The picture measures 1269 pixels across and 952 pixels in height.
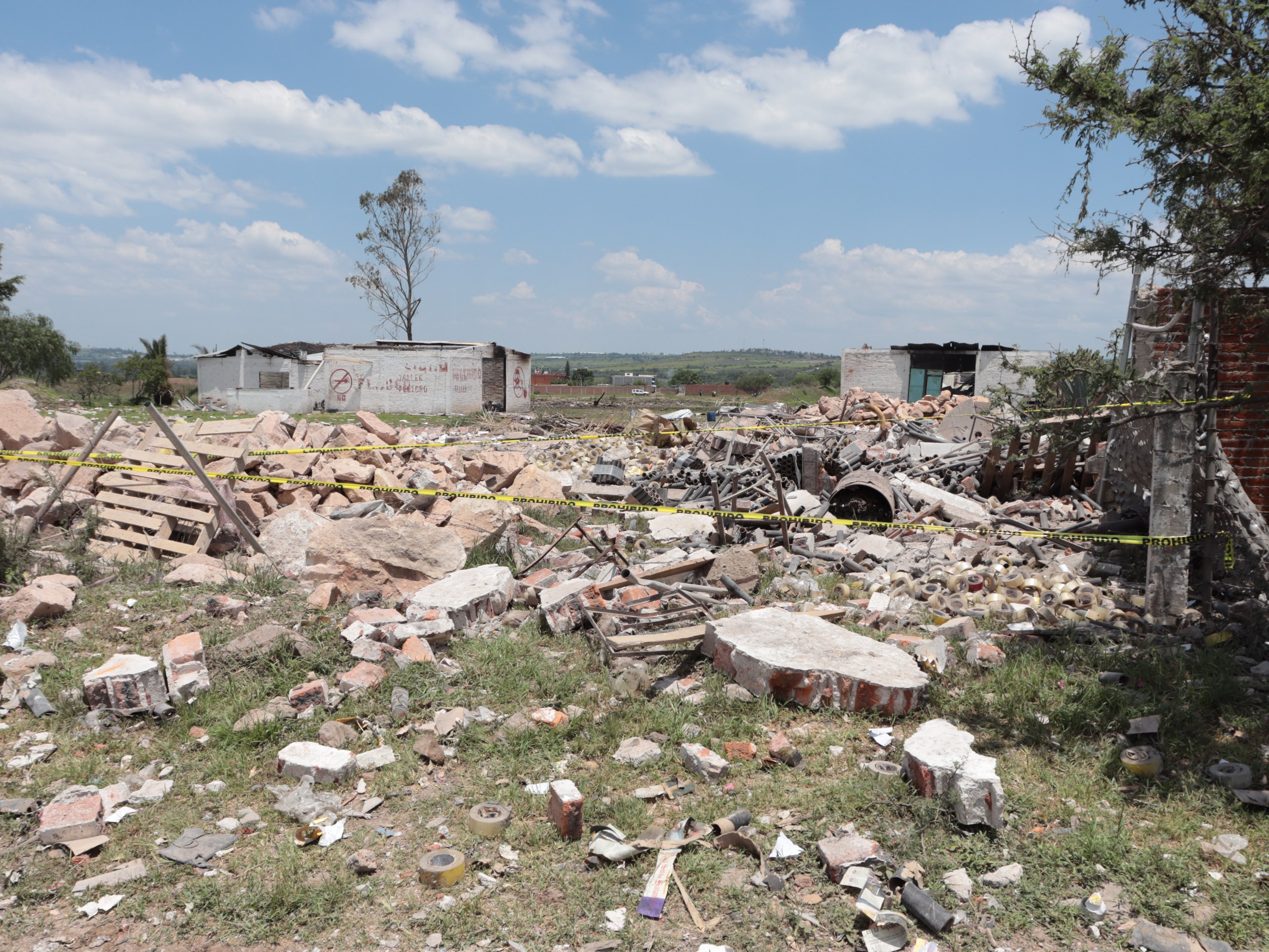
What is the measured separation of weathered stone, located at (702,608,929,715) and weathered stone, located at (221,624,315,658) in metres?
2.75

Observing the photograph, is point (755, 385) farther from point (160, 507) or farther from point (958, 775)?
point (958, 775)

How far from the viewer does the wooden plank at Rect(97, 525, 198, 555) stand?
765cm

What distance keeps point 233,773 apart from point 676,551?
519 centimetres

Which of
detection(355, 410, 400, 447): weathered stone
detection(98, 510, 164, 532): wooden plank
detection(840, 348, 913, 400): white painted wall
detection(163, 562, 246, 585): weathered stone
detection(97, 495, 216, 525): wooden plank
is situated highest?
detection(840, 348, 913, 400): white painted wall

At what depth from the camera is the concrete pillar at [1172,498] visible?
19.4 feet

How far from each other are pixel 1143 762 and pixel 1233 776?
0.41m

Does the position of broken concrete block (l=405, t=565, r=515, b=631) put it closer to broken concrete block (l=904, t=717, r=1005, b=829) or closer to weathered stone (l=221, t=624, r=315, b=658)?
weathered stone (l=221, t=624, r=315, b=658)

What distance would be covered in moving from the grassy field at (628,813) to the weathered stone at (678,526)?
13.3 feet

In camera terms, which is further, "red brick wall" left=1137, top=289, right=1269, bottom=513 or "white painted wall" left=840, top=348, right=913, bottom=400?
"white painted wall" left=840, top=348, right=913, bottom=400

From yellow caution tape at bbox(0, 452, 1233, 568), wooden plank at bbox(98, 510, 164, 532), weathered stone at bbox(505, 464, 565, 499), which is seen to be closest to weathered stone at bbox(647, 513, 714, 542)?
yellow caution tape at bbox(0, 452, 1233, 568)

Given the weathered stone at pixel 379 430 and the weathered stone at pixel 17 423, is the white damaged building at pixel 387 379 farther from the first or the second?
the weathered stone at pixel 17 423

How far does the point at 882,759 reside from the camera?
431cm

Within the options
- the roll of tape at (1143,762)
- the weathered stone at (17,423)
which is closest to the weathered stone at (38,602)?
the weathered stone at (17,423)

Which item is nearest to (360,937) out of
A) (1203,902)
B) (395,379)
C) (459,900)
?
(459,900)
